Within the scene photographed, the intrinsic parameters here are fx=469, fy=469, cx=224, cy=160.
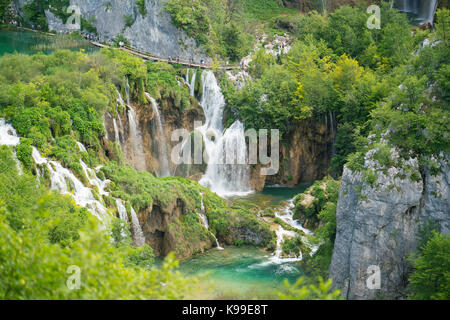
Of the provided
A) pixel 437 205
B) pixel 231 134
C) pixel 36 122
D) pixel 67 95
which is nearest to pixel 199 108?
pixel 231 134

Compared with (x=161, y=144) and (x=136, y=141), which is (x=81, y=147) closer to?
(x=136, y=141)

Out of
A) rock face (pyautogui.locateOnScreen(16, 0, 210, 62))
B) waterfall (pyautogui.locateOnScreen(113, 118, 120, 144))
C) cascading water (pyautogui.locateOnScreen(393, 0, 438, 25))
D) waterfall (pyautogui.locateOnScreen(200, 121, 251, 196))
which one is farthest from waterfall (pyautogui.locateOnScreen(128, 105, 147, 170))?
cascading water (pyautogui.locateOnScreen(393, 0, 438, 25))

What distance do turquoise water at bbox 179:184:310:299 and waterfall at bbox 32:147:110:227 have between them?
5660 mm

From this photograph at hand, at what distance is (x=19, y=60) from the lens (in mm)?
27938

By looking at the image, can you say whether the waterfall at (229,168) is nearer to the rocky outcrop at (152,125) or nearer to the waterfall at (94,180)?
the rocky outcrop at (152,125)

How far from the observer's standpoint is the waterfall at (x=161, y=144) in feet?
120

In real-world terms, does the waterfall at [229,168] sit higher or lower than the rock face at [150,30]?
lower

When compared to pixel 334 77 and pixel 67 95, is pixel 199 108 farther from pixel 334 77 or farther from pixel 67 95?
pixel 67 95

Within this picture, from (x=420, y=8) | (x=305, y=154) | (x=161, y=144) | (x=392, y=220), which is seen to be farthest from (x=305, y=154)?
(x=420, y=8)

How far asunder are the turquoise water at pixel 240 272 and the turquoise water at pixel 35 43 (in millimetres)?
24261

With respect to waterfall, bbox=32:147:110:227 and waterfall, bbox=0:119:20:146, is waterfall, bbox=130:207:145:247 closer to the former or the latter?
waterfall, bbox=32:147:110:227

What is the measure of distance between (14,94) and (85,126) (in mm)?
4045

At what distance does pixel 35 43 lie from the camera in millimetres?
43531

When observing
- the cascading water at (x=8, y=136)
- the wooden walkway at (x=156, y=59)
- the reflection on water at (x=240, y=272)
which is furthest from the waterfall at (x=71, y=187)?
the wooden walkway at (x=156, y=59)
